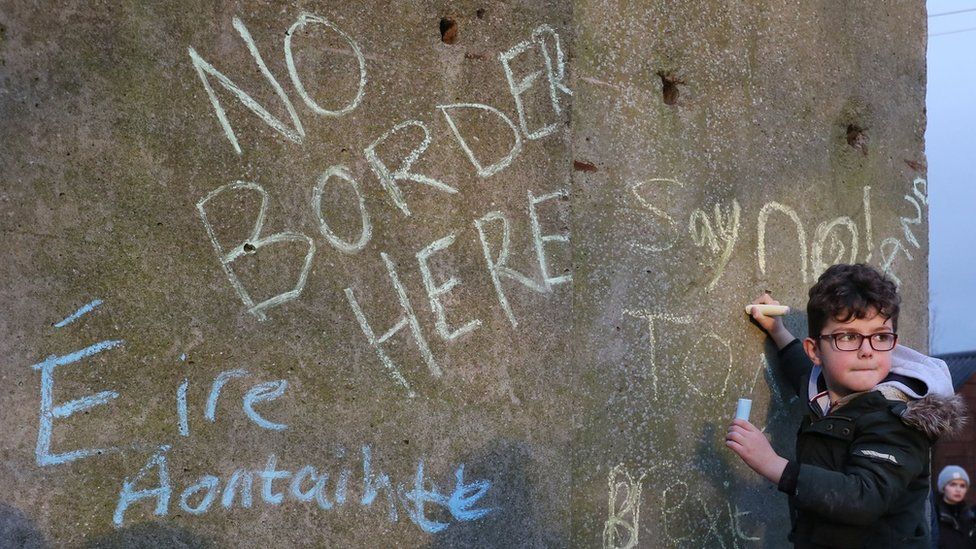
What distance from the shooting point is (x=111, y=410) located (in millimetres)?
2596

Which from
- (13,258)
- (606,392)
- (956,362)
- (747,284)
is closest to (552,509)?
(606,392)

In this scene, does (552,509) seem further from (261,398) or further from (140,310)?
(140,310)

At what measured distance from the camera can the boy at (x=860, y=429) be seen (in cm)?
275

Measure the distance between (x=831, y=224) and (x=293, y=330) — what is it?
2586 mm

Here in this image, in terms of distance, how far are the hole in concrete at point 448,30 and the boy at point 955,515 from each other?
19.3 feet

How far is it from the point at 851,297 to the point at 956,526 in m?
5.10

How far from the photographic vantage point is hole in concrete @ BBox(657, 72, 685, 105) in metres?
3.77

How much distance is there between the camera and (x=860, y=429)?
285 cm

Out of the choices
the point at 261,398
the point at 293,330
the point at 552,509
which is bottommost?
the point at 552,509

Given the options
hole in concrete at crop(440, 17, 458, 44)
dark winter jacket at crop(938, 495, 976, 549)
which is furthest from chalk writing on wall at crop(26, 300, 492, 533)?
dark winter jacket at crop(938, 495, 976, 549)

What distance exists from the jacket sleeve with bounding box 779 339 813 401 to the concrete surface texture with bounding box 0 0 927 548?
0.21 ft

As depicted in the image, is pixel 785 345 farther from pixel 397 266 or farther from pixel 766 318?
pixel 397 266

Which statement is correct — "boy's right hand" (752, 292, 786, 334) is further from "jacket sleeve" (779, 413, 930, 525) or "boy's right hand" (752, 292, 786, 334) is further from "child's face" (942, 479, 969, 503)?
"child's face" (942, 479, 969, 503)

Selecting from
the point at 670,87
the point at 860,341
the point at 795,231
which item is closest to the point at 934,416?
the point at 860,341
